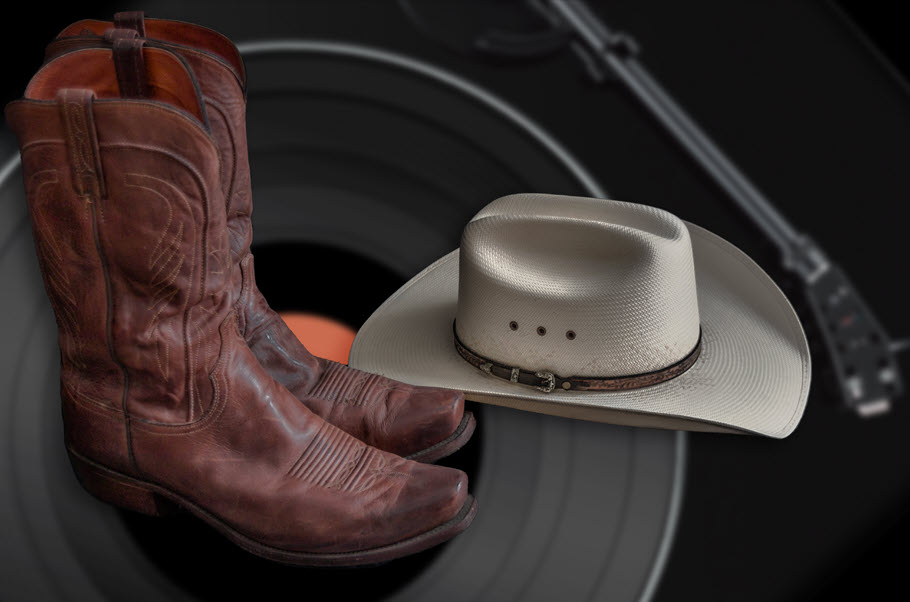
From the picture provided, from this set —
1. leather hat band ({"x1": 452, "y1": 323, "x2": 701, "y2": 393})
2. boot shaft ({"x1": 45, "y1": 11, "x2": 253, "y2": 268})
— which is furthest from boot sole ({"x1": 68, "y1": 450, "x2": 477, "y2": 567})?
boot shaft ({"x1": 45, "y1": 11, "x2": 253, "y2": 268})

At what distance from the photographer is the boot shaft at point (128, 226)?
1333mm

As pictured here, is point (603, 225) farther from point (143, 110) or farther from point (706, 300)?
point (143, 110)

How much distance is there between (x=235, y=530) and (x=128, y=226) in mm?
603

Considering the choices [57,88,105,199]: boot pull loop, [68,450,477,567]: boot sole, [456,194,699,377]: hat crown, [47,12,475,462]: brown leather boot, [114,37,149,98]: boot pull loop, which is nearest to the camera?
[57,88,105,199]: boot pull loop

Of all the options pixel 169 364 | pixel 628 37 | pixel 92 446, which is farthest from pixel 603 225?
pixel 92 446

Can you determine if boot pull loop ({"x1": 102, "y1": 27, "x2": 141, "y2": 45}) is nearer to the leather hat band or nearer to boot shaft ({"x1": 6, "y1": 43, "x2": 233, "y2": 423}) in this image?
boot shaft ({"x1": 6, "y1": 43, "x2": 233, "y2": 423})

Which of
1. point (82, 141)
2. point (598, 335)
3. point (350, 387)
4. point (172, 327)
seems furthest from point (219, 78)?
point (598, 335)

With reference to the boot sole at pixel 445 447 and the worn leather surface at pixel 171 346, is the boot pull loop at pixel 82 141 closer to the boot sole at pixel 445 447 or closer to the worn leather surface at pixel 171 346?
the worn leather surface at pixel 171 346

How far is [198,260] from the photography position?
4.75 feet

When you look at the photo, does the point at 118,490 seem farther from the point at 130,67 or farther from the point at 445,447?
the point at 130,67

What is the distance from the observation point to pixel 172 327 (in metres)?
1.47

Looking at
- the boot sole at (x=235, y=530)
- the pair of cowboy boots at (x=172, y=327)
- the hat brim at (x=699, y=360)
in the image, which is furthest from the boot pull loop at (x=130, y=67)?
the hat brim at (x=699, y=360)

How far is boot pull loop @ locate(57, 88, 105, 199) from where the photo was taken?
1.31 m

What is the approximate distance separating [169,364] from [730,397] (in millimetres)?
1200
